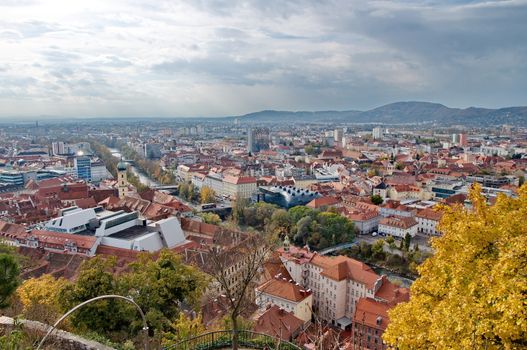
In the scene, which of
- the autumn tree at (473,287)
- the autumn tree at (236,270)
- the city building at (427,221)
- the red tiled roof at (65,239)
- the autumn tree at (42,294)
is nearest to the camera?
the autumn tree at (473,287)

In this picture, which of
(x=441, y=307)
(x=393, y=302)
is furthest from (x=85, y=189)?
(x=441, y=307)

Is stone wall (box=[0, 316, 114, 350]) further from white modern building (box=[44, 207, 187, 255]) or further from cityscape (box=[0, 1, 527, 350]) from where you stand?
white modern building (box=[44, 207, 187, 255])

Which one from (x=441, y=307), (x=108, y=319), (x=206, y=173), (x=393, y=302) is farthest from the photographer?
(x=206, y=173)

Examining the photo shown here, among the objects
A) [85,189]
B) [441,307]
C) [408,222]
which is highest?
[441,307]

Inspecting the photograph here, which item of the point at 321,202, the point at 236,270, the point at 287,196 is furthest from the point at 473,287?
the point at 287,196

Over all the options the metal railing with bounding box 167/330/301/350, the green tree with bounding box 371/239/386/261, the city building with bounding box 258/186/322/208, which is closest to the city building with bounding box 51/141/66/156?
the city building with bounding box 258/186/322/208

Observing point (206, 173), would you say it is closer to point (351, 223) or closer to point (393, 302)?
point (351, 223)

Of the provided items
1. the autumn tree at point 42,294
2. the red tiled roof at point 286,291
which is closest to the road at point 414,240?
the red tiled roof at point 286,291

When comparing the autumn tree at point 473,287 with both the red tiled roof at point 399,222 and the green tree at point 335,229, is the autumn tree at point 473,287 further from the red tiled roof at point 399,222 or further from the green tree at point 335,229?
the red tiled roof at point 399,222
